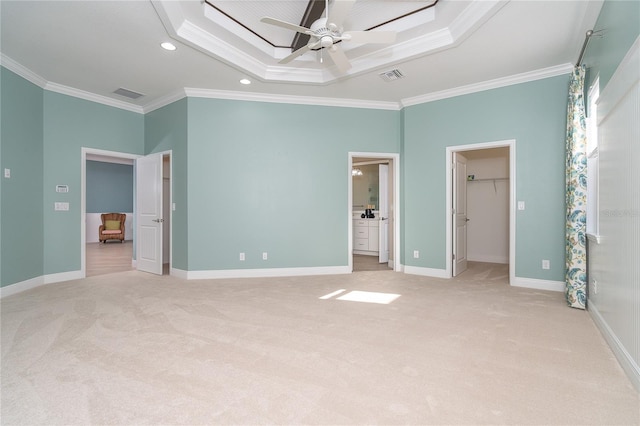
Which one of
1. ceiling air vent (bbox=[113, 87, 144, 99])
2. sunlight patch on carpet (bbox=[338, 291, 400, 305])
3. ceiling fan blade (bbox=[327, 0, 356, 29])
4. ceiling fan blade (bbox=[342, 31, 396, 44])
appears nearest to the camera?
ceiling fan blade (bbox=[327, 0, 356, 29])

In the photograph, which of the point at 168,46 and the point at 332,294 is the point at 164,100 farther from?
the point at 332,294

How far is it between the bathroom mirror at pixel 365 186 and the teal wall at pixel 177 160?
4.51 metres

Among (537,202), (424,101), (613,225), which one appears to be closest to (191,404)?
(613,225)

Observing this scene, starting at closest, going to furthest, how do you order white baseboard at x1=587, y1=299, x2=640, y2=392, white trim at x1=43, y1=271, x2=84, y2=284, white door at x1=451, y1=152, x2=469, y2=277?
white baseboard at x1=587, y1=299, x2=640, y2=392 → white trim at x1=43, y1=271, x2=84, y2=284 → white door at x1=451, y1=152, x2=469, y2=277

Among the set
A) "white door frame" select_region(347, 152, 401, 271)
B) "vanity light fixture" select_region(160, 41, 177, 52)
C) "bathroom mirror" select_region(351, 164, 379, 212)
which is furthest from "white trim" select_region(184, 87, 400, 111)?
"bathroom mirror" select_region(351, 164, 379, 212)

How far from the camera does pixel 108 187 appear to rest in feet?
36.3

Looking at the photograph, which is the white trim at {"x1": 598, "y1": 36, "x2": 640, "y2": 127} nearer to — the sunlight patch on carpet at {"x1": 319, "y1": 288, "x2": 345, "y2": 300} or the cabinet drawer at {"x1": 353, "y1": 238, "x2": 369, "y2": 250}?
the sunlight patch on carpet at {"x1": 319, "y1": 288, "x2": 345, "y2": 300}

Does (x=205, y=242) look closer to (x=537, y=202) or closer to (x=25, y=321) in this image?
(x=25, y=321)

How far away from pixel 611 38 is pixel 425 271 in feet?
11.7

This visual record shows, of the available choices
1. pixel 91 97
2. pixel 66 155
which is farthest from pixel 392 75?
pixel 66 155

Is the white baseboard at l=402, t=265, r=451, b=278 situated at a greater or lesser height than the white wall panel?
lesser

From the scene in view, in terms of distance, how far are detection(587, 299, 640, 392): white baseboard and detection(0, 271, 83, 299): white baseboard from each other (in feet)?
19.6

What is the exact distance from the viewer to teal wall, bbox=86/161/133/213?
10731 mm

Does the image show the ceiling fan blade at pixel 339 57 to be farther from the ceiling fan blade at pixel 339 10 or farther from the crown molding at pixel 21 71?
the crown molding at pixel 21 71
